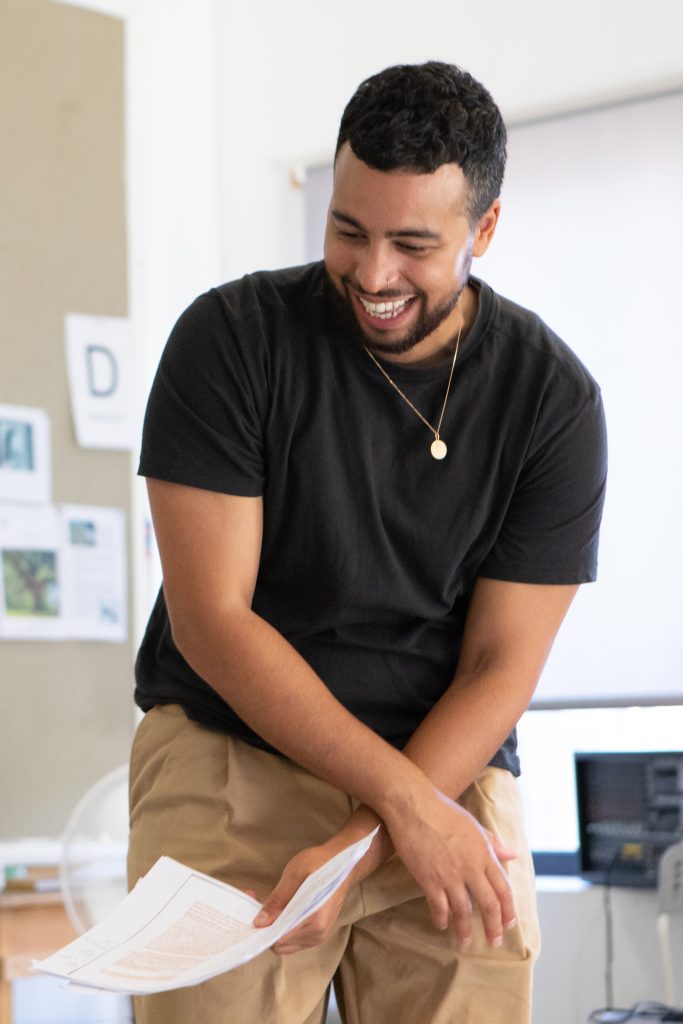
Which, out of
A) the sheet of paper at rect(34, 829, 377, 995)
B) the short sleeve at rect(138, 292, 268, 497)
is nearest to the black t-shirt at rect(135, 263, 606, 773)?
the short sleeve at rect(138, 292, 268, 497)

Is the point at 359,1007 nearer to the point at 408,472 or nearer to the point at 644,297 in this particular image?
the point at 408,472

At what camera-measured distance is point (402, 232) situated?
131 cm

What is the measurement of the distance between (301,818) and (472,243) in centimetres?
67

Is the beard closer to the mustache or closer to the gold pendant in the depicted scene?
the mustache

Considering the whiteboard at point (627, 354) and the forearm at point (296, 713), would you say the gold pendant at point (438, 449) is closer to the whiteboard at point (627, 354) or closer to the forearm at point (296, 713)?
the forearm at point (296, 713)

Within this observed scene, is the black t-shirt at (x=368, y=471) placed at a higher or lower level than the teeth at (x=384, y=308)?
lower

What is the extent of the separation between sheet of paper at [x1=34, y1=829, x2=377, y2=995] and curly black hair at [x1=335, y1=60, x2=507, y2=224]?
2.27 feet

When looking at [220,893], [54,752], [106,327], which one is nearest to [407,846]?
[220,893]

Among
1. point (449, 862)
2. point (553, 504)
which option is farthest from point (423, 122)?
point (449, 862)

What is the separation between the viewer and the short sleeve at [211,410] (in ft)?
4.30

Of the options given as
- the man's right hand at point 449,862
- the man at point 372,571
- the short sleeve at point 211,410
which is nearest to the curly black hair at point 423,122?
the man at point 372,571

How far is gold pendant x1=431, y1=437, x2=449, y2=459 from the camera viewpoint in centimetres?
139

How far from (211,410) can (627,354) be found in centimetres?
189

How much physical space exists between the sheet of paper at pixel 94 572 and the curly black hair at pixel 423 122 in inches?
74.5
